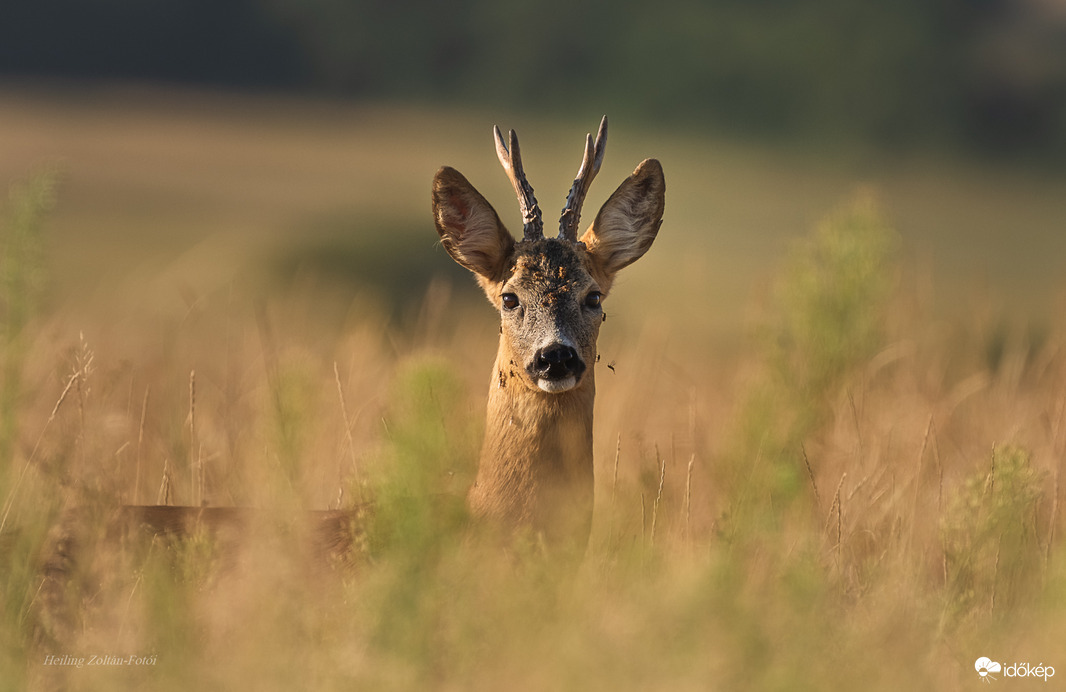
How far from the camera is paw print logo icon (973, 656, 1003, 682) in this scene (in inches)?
163

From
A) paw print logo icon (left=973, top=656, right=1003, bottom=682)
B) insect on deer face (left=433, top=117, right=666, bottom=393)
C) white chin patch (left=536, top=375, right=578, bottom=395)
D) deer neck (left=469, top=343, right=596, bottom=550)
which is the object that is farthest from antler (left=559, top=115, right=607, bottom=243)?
paw print logo icon (left=973, top=656, right=1003, bottom=682)

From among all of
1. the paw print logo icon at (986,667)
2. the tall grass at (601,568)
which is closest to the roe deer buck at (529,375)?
the tall grass at (601,568)

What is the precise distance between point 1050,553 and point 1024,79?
30.8m

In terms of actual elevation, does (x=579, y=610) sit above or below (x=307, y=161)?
below

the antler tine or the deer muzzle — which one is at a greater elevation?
the antler tine

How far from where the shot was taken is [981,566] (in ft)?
15.4

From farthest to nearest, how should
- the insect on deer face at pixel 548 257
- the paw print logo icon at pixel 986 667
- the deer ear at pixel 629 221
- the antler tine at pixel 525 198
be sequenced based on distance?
1. the deer ear at pixel 629 221
2. the antler tine at pixel 525 198
3. the insect on deer face at pixel 548 257
4. the paw print logo icon at pixel 986 667

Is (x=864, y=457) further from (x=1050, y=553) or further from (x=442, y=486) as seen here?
(x=442, y=486)

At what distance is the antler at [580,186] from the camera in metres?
5.30

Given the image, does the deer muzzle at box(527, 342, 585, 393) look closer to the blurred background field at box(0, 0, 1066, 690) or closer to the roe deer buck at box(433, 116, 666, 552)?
the roe deer buck at box(433, 116, 666, 552)

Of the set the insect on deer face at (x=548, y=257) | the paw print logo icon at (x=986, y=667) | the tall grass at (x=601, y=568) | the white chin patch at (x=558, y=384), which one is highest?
the insect on deer face at (x=548, y=257)

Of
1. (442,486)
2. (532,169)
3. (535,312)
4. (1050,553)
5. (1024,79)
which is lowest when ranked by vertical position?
(1050,553)

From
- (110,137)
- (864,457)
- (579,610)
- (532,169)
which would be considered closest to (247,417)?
(864,457)

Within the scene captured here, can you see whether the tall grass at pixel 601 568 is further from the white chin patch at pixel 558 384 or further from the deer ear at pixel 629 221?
the deer ear at pixel 629 221
